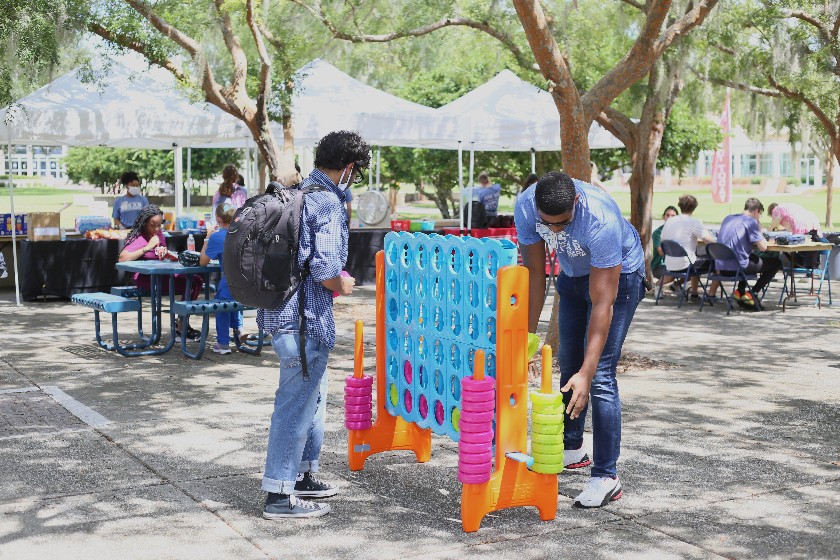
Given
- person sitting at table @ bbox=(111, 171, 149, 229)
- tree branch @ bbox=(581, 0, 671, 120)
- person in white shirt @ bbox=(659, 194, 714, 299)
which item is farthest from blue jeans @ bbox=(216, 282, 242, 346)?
person in white shirt @ bbox=(659, 194, 714, 299)

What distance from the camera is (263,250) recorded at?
466 centimetres

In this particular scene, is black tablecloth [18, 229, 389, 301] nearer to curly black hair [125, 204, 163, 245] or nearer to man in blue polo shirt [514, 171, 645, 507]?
curly black hair [125, 204, 163, 245]

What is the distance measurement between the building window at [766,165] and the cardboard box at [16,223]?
77694 millimetres

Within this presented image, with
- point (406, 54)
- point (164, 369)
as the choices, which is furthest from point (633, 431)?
point (406, 54)

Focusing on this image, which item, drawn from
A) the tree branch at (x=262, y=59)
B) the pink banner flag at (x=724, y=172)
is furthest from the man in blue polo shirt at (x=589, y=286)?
the pink banner flag at (x=724, y=172)

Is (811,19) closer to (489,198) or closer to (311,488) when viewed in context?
(489,198)

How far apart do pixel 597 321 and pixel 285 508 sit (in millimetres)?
1625

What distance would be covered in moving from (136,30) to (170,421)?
6.13m

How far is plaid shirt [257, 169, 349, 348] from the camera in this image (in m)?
4.76

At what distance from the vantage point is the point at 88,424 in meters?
6.75

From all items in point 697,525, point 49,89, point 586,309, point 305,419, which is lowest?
point 697,525

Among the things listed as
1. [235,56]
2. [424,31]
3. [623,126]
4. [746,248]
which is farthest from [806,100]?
[235,56]

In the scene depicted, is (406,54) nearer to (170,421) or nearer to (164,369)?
(164,369)

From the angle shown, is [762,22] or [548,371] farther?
[762,22]
